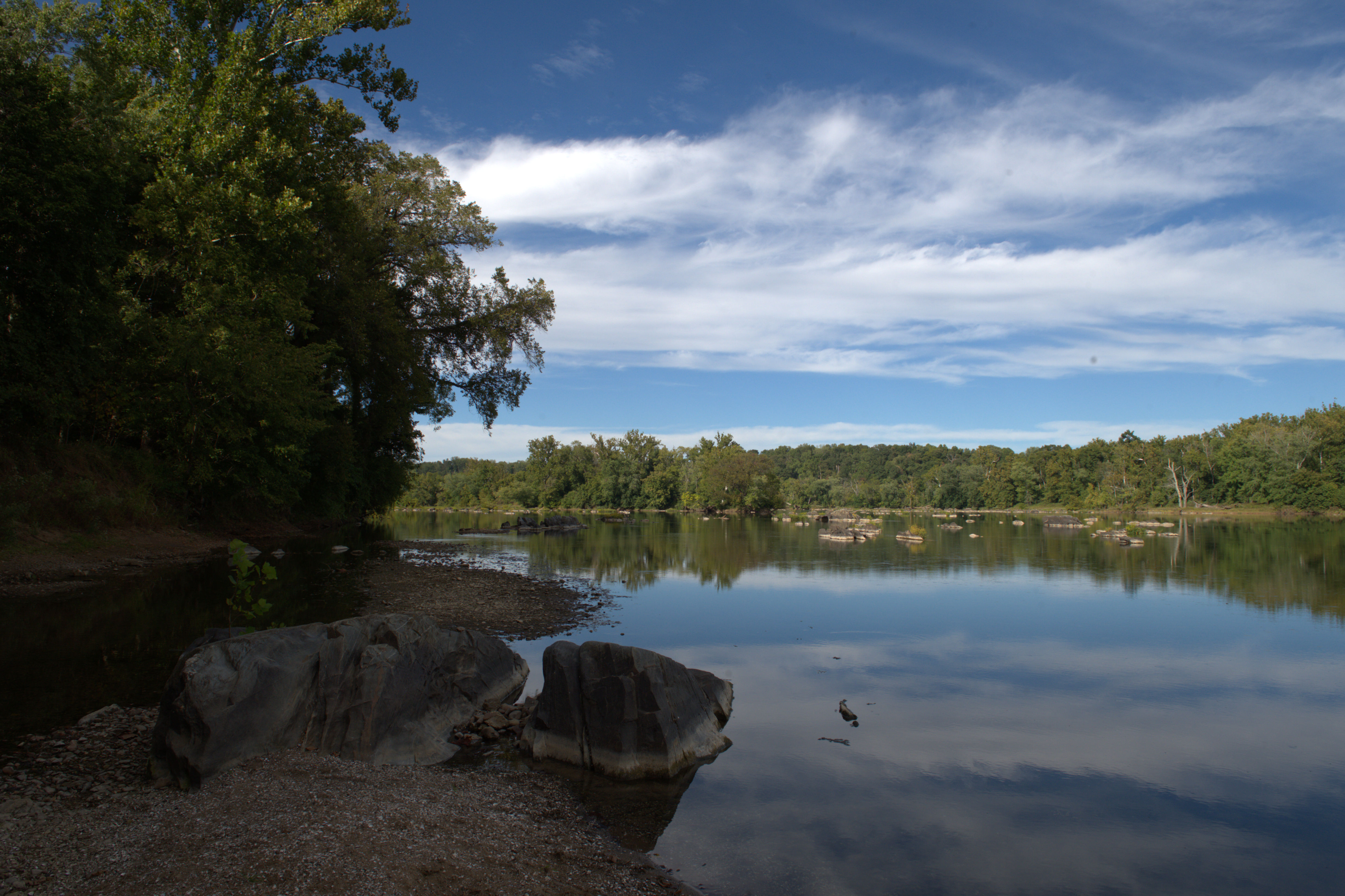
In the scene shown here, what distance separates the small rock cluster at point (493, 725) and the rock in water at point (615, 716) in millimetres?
489

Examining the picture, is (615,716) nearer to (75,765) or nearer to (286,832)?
(286,832)

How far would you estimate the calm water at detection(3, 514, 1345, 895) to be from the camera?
274 inches

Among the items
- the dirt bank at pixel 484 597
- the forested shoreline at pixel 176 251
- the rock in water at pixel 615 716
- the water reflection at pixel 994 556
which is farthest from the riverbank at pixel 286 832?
the water reflection at pixel 994 556

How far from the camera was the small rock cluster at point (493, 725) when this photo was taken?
9133 mm

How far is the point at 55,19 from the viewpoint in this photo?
26828 millimetres

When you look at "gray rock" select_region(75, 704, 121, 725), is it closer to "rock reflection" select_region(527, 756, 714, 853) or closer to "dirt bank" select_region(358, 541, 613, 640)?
"dirt bank" select_region(358, 541, 613, 640)

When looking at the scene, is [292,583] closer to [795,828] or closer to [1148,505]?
[795,828]

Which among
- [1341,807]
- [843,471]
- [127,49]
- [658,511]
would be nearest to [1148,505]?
[658,511]

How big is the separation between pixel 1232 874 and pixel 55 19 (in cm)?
4101

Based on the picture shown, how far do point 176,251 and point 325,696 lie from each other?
844 inches

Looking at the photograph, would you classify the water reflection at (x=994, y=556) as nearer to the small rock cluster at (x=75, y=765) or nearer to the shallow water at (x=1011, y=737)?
the shallow water at (x=1011, y=737)

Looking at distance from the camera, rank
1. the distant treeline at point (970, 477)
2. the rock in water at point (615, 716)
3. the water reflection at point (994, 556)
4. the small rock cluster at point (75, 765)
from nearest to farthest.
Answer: the small rock cluster at point (75, 765), the rock in water at point (615, 716), the water reflection at point (994, 556), the distant treeline at point (970, 477)

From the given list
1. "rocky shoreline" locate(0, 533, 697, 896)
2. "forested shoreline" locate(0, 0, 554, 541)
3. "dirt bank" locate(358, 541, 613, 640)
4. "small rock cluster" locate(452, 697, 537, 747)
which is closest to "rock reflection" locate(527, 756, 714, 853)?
"rocky shoreline" locate(0, 533, 697, 896)

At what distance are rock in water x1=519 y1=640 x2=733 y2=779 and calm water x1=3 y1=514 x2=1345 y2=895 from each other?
0.42 meters
